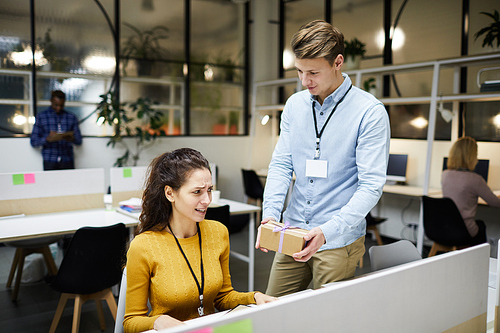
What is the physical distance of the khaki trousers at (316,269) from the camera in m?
1.53

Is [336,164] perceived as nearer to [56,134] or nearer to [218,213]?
[218,213]

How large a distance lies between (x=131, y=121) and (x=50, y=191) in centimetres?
229

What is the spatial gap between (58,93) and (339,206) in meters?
4.37

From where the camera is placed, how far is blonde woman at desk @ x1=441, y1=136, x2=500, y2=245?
3623 mm

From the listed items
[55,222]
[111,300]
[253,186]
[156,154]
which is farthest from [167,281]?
[156,154]

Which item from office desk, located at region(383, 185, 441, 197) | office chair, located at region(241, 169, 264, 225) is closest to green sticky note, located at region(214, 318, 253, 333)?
office desk, located at region(383, 185, 441, 197)

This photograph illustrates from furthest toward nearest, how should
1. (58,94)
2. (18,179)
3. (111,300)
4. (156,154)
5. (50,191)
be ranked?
1. (156,154)
2. (58,94)
3. (50,191)
4. (18,179)
5. (111,300)

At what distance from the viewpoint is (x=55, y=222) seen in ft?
9.44

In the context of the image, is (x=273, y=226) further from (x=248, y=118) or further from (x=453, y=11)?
(x=248, y=118)

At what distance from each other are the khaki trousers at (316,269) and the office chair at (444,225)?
2.22 meters

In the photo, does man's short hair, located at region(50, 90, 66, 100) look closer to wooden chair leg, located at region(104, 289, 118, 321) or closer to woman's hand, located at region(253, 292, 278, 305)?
wooden chair leg, located at region(104, 289, 118, 321)

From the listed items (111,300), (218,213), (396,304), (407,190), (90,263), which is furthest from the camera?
(407,190)

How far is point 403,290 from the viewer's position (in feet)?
3.10

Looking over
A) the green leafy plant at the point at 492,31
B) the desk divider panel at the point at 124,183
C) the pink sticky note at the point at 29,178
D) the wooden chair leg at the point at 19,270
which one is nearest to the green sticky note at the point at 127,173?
the desk divider panel at the point at 124,183
